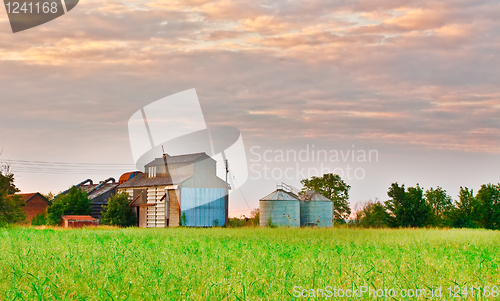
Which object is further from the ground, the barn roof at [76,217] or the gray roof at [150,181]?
the gray roof at [150,181]

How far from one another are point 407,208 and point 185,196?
23.5 meters

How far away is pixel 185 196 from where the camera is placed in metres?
50.5

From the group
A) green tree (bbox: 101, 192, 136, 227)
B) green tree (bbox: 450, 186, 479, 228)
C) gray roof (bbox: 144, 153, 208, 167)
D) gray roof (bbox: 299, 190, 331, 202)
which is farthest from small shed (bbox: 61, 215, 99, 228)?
green tree (bbox: 450, 186, 479, 228)

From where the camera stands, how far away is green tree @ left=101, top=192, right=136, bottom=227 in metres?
53.9

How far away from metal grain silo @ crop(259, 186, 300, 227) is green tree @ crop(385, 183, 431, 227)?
1092 centimetres

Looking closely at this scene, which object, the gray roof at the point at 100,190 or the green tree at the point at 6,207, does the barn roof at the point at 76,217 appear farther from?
the green tree at the point at 6,207

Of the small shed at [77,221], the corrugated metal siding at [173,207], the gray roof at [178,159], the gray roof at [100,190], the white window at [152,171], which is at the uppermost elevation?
the gray roof at [178,159]

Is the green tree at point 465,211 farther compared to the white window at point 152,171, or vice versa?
the white window at point 152,171

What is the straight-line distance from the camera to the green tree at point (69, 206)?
5494 cm

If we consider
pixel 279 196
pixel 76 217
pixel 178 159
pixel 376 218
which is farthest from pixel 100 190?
pixel 376 218

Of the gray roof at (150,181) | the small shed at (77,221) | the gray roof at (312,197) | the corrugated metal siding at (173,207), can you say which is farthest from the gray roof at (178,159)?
the gray roof at (312,197)

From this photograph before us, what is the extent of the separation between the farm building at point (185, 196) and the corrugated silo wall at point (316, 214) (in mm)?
8968

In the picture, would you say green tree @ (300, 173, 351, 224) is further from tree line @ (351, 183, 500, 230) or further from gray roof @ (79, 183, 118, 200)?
gray roof @ (79, 183, 118, 200)

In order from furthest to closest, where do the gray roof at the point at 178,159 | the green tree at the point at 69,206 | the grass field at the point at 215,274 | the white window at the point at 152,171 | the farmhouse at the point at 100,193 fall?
the farmhouse at the point at 100,193 → the white window at the point at 152,171 → the green tree at the point at 69,206 → the gray roof at the point at 178,159 → the grass field at the point at 215,274
